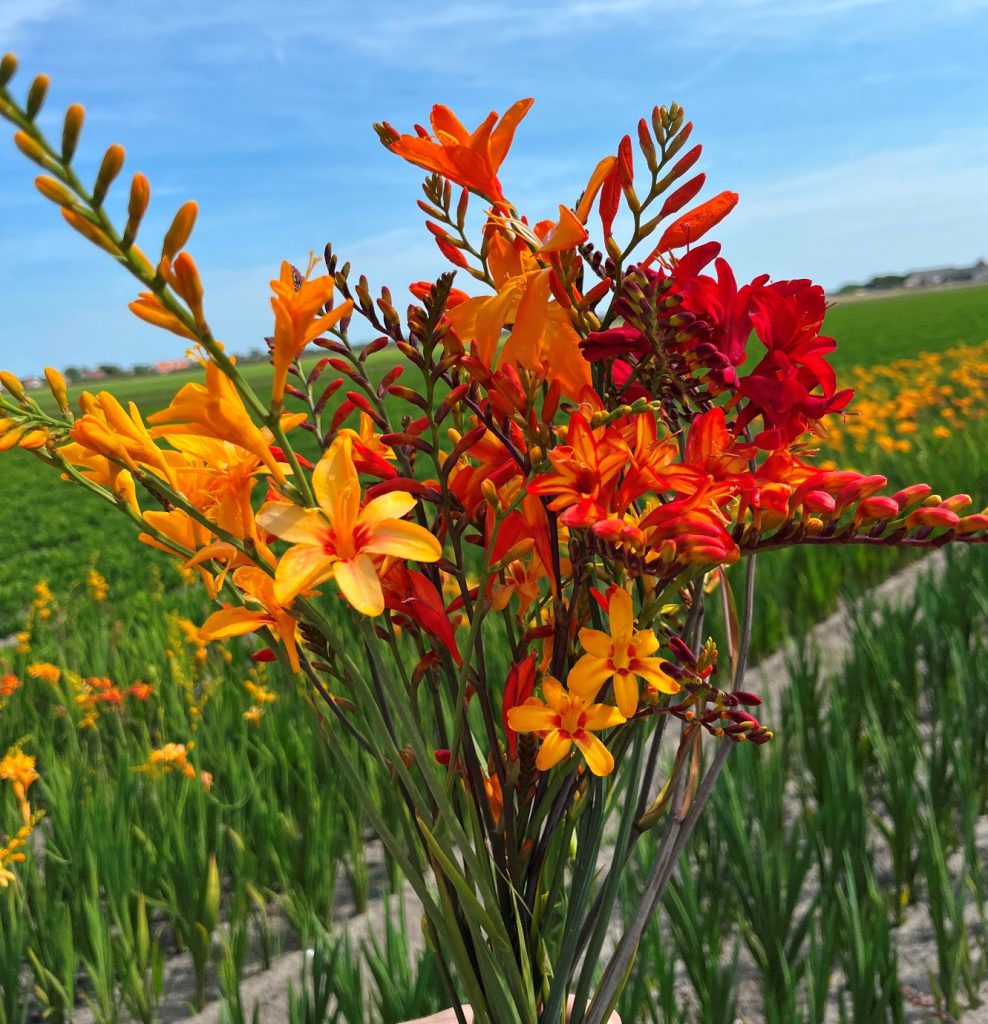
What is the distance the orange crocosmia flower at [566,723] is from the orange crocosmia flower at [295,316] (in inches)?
12.2

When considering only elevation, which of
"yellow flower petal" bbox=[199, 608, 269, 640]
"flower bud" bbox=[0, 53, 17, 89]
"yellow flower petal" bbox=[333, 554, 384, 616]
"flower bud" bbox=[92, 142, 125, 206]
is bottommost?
"yellow flower petal" bbox=[199, 608, 269, 640]

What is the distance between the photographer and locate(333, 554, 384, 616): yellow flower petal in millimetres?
566

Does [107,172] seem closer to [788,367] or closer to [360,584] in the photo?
[360,584]

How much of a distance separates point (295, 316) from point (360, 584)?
18 centimetres

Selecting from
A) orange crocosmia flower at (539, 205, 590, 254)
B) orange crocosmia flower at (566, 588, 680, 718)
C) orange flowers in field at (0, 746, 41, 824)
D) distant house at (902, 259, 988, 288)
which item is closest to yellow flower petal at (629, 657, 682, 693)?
orange crocosmia flower at (566, 588, 680, 718)

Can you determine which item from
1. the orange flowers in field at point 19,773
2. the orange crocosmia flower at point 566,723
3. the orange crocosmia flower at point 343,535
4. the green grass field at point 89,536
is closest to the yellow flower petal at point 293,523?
the orange crocosmia flower at point 343,535

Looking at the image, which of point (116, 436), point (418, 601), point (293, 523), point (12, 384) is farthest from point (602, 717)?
point (12, 384)

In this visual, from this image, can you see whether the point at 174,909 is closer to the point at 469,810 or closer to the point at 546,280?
the point at 469,810

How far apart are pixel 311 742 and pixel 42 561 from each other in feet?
24.6

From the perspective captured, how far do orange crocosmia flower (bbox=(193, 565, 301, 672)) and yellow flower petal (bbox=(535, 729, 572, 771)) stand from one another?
20cm

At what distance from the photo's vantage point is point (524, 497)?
690 mm

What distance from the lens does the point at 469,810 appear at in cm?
80

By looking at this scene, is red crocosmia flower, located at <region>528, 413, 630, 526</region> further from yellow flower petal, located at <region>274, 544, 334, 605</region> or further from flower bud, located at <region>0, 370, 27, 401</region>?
flower bud, located at <region>0, 370, 27, 401</region>

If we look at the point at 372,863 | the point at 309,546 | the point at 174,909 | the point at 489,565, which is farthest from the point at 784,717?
the point at 309,546
